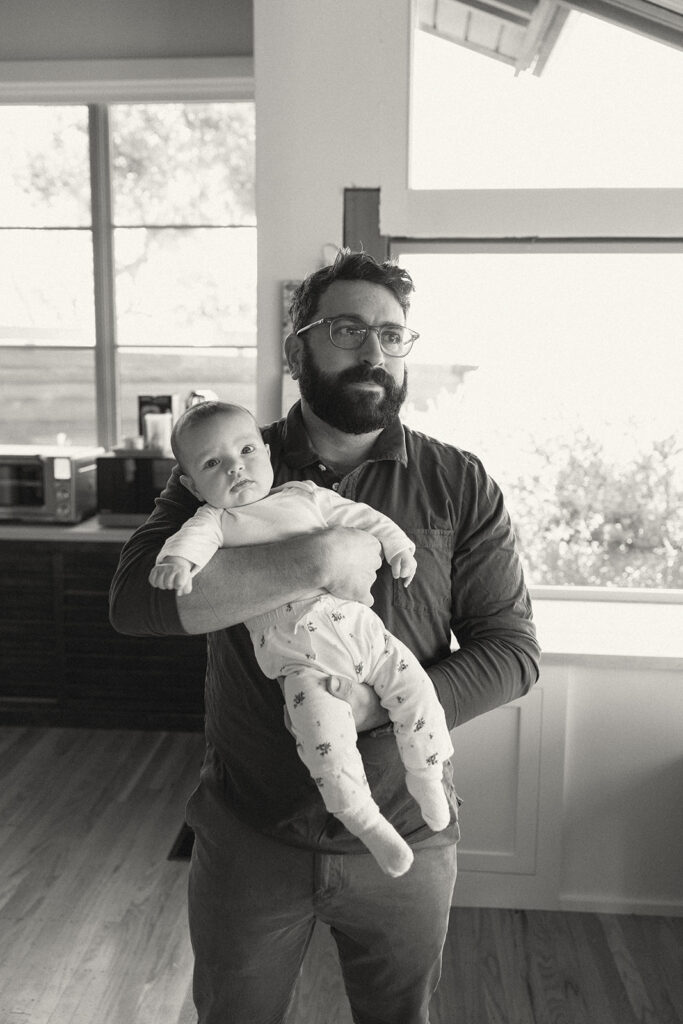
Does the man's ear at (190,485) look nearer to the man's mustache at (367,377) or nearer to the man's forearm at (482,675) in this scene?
the man's mustache at (367,377)

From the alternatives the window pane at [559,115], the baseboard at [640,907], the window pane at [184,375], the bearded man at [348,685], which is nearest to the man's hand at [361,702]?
the bearded man at [348,685]

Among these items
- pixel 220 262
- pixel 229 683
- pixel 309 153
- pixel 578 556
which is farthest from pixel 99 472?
pixel 229 683

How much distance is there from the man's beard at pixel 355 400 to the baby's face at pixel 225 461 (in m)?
0.14

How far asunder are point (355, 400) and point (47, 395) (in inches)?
134

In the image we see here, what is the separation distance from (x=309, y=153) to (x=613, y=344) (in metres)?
1.19

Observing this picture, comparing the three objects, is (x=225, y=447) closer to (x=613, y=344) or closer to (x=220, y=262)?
(x=613, y=344)

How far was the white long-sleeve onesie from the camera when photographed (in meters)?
1.23

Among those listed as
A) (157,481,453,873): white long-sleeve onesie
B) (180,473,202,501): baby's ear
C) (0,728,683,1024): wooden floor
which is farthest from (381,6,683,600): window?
(157,481,453,873): white long-sleeve onesie

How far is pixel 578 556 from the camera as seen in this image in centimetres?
315

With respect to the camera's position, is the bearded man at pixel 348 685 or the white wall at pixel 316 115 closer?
the bearded man at pixel 348 685

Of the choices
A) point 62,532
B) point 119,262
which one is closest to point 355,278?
point 62,532

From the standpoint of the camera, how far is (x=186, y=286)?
433 centimetres

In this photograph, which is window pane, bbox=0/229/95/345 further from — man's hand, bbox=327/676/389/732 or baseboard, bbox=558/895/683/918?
man's hand, bbox=327/676/389/732

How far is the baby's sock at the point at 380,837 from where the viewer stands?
1.22m
